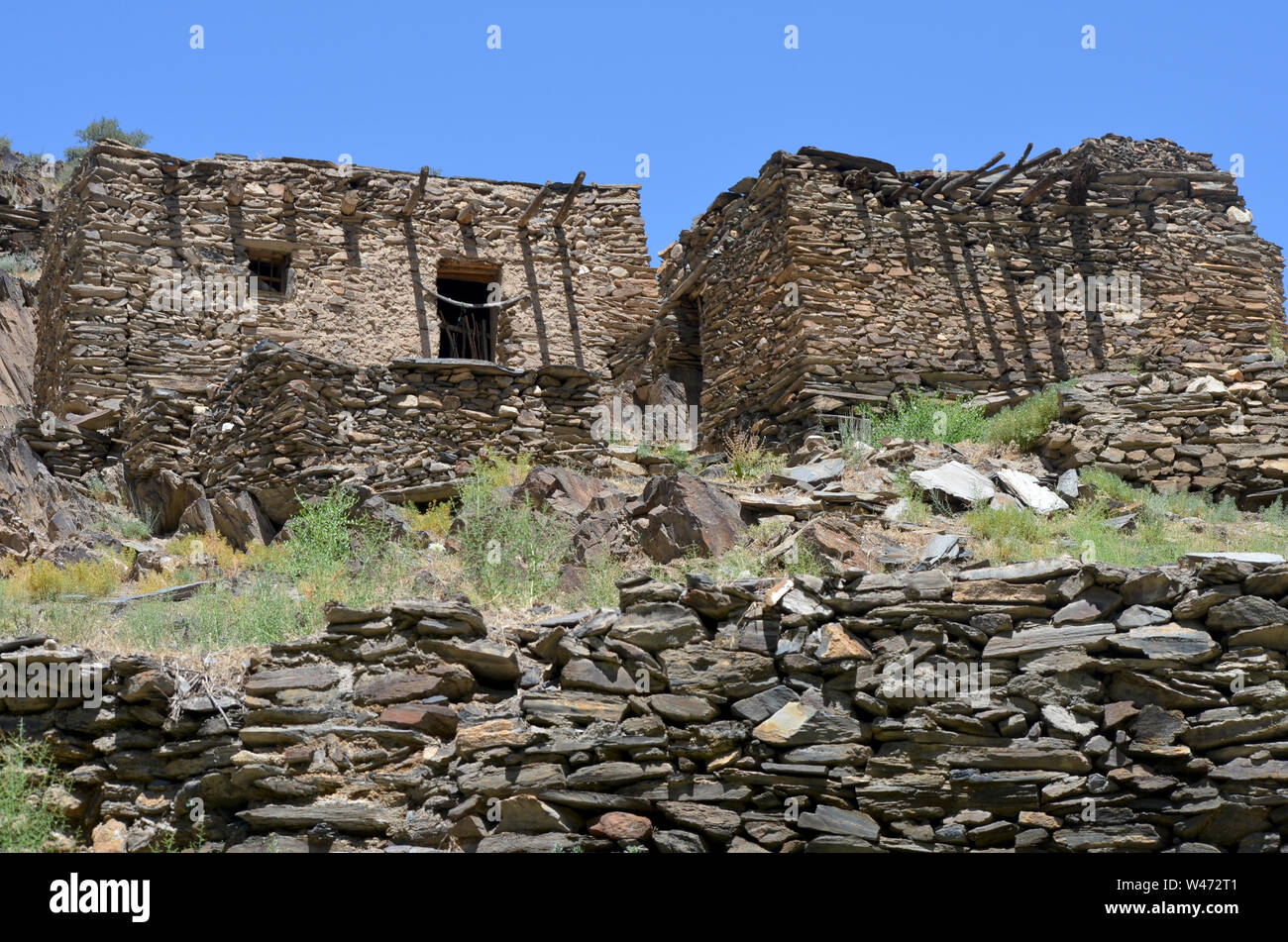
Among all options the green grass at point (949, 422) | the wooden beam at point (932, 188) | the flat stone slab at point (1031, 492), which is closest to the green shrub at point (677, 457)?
the green grass at point (949, 422)

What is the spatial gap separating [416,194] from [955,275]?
271 inches

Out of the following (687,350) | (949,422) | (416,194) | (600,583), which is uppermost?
(416,194)

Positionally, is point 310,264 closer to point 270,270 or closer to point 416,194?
point 270,270

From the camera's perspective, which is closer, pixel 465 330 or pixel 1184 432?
pixel 1184 432

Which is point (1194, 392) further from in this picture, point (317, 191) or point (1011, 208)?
point (317, 191)

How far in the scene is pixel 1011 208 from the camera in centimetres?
1622

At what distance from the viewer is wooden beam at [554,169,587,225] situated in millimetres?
16922

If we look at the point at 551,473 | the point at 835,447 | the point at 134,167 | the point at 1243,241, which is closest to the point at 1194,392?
the point at 835,447

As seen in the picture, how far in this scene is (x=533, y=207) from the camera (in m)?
16.7

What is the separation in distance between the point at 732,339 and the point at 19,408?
879 cm

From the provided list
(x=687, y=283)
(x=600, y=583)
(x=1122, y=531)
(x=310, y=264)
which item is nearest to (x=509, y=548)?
(x=600, y=583)

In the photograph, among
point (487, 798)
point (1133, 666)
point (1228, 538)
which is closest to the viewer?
point (487, 798)

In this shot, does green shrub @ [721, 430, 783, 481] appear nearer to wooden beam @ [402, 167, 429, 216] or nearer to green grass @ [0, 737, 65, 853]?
wooden beam @ [402, 167, 429, 216]

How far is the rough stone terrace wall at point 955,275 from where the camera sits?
15211 mm
